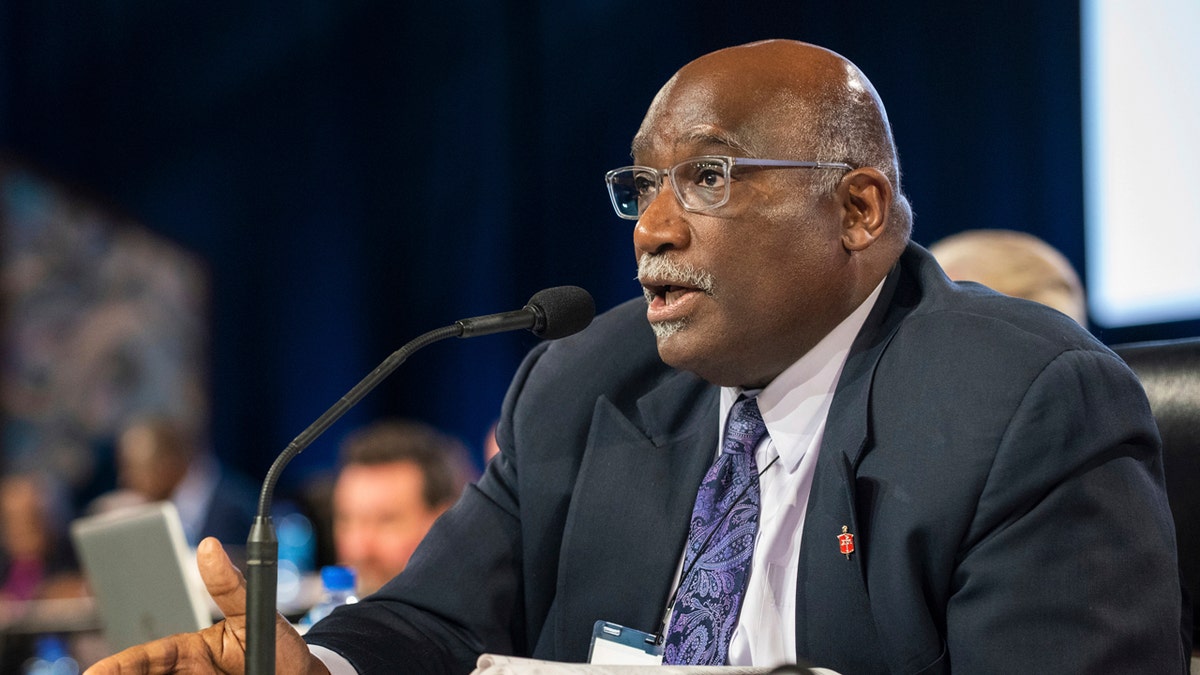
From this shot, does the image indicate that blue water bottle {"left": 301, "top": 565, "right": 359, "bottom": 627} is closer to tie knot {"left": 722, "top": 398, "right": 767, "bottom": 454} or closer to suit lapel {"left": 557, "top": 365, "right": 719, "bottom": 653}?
suit lapel {"left": 557, "top": 365, "right": 719, "bottom": 653}

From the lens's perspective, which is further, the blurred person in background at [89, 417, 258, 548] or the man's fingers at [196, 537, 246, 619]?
the blurred person in background at [89, 417, 258, 548]

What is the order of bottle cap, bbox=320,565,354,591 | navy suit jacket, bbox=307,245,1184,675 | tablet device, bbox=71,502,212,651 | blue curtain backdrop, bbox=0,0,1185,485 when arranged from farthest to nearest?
blue curtain backdrop, bbox=0,0,1185,485, bottle cap, bbox=320,565,354,591, tablet device, bbox=71,502,212,651, navy suit jacket, bbox=307,245,1184,675

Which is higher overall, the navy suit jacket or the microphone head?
the microphone head

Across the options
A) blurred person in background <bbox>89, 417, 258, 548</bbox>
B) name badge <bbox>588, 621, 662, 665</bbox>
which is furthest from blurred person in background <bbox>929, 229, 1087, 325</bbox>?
blurred person in background <bbox>89, 417, 258, 548</bbox>

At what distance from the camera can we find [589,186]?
5.87 metres

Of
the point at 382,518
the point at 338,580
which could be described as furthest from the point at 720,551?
the point at 382,518

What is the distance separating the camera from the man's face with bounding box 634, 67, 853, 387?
1540 millimetres

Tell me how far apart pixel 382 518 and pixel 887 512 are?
7.47 ft

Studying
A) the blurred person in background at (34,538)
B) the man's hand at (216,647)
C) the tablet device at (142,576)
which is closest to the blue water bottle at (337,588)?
the tablet device at (142,576)

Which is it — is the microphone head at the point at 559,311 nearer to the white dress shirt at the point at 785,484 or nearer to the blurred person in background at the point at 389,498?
the white dress shirt at the point at 785,484

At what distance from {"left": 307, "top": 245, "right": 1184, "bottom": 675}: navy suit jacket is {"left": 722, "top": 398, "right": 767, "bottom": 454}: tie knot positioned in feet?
0.15

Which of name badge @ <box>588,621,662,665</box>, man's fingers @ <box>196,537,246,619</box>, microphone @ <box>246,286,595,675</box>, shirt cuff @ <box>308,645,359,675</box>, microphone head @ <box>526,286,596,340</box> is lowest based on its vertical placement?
name badge @ <box>588,621,662,665</box>

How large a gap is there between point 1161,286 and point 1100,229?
1.02ft

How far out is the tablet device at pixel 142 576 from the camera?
2.52 m
